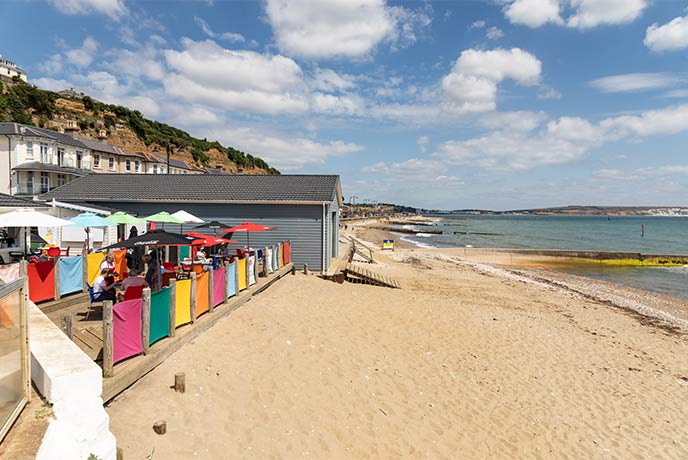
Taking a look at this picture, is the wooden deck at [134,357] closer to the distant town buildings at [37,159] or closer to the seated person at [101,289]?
the seated person at [101,289]

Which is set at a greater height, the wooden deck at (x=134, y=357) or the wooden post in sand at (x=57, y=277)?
the wooden post in sand at (x=57, y=277)

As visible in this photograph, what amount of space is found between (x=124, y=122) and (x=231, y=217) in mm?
72788

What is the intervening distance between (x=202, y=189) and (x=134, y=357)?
47.7 feet

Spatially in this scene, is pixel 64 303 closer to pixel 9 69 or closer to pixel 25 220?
pixel 25 220

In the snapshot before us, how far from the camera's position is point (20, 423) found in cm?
311

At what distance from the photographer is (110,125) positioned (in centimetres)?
7444

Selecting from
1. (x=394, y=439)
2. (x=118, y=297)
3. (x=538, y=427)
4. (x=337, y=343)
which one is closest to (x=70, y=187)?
(x=118, y=297)

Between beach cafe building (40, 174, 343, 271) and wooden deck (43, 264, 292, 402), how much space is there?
7779 millimetres

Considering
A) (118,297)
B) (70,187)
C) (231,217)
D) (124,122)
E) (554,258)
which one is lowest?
(554,258)

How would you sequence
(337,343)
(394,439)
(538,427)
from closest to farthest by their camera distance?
(394,439), (538,427), (337,343)

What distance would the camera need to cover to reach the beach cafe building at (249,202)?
59.7ft

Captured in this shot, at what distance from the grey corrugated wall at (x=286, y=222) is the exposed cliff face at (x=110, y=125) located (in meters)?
42.7

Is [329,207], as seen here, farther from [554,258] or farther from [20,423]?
[554,258]

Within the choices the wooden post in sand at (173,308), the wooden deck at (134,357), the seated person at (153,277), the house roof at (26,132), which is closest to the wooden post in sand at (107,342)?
the wooden deck at (134,357)
